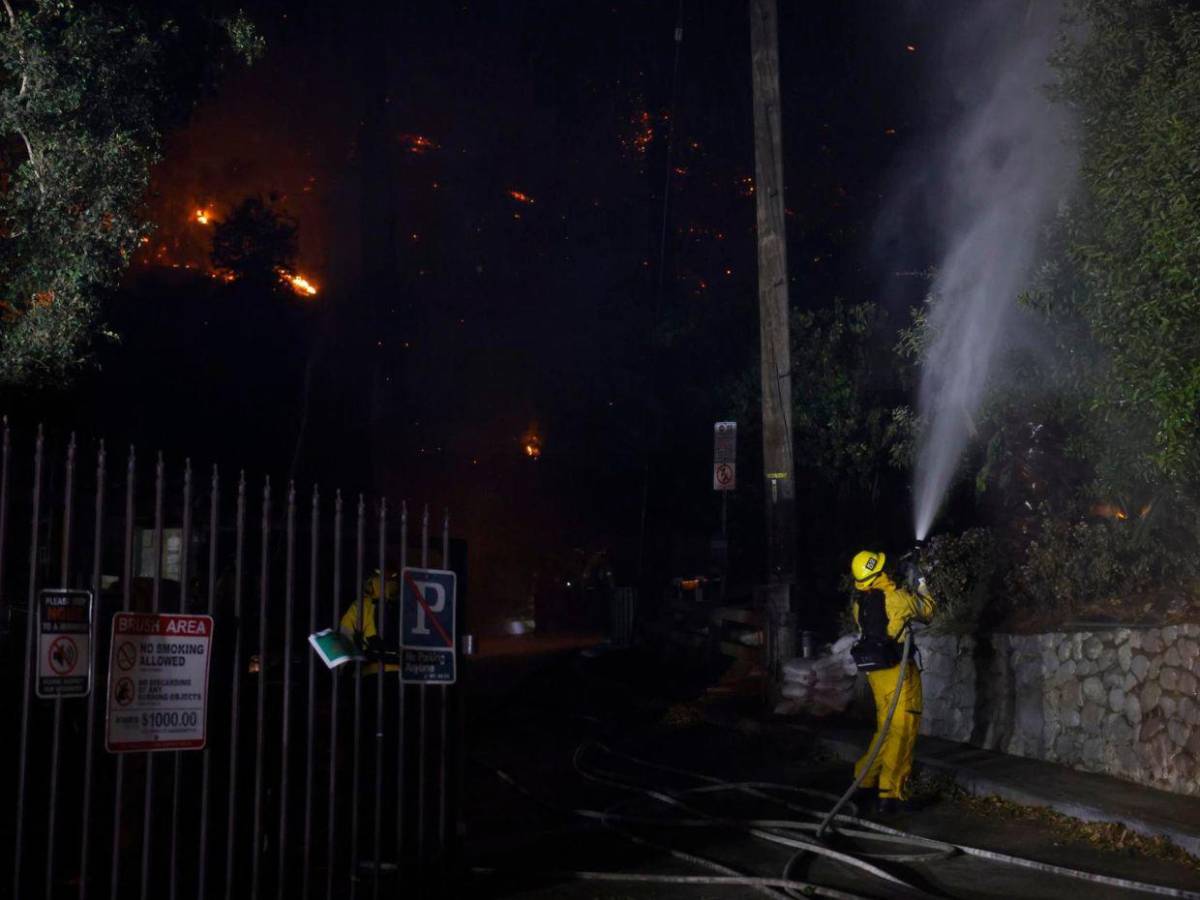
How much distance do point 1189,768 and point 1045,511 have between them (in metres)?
4.97

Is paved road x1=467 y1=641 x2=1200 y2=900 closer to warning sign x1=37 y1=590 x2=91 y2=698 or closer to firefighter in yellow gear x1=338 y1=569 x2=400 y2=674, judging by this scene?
firefighter in yellow gear x1=338 y1=569 x2=400 y2=674

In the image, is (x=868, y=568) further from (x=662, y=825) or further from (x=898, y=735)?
(x=662, y=825)

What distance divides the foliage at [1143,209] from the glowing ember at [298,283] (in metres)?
18.0

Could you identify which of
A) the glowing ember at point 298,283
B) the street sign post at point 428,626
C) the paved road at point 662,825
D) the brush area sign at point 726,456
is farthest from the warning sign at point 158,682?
the glowing ember at point 298,283

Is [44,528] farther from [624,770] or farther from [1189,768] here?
[1189,768]

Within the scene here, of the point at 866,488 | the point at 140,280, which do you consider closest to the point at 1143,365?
the point at 866,488

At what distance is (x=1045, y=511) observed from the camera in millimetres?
13508

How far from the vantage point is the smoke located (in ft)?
38.4

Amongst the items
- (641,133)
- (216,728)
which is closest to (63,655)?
(216,728)

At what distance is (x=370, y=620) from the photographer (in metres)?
8.26

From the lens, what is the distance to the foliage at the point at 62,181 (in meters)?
12.8

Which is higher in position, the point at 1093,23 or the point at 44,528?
the point at 1093,23

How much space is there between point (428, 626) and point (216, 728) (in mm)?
1264

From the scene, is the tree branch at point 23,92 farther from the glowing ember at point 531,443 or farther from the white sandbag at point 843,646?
the glowing ember at point 531,443
